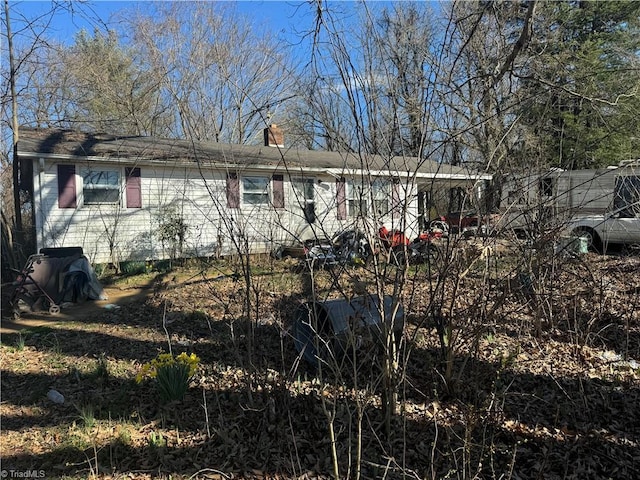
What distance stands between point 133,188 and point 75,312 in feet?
16.0

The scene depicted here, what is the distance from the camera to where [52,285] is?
24.2 feet

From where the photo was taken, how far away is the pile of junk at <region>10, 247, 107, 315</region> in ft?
22.9

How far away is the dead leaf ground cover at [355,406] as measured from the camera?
281 cm

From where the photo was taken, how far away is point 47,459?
9.57 ft

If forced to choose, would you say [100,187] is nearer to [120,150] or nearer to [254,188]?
[120,150]

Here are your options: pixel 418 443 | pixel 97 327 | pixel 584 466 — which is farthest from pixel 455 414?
pixel 97 327

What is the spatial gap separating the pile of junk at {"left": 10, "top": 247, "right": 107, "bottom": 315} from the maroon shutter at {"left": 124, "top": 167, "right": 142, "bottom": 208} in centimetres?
343

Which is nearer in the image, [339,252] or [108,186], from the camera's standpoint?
[339,252]

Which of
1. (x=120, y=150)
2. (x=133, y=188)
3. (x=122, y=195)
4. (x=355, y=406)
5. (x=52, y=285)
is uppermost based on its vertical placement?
(x=120, y=150)

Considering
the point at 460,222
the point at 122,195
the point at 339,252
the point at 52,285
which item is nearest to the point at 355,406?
the point at 339,252

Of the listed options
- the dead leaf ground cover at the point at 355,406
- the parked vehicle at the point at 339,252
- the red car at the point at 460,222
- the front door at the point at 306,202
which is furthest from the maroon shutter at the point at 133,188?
the red car at the point at 460,222

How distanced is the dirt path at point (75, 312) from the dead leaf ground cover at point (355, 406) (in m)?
1.15

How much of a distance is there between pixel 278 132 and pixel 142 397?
11.9m

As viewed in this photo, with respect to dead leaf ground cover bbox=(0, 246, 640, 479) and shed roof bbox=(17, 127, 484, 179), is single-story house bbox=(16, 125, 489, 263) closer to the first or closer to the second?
shed roof bbox=(17, 127, 484, 179)
